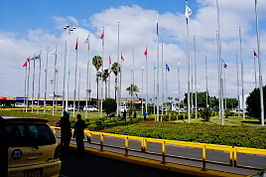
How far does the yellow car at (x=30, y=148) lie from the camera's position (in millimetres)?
4723

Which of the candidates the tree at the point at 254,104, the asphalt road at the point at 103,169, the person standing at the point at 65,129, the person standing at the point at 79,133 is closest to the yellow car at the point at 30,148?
the asphalt road at the point at 103,169

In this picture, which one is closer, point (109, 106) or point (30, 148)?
point (30, 148)

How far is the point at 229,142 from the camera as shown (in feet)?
49.3

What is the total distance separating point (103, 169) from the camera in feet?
27.2

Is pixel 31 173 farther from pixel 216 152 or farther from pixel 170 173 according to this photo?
pixel 216 152

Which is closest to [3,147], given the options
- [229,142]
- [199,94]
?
[229,142]

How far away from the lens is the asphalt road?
25.0ft

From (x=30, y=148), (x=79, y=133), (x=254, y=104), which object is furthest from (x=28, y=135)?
(x=254, y=104)

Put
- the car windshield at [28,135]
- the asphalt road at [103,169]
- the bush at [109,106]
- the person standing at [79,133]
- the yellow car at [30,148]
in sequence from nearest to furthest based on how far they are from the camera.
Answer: the yellow car at [30,148], the car windshield at [28,135], the asphalt road at [103,169], the person standing at [79,133], the bush at [109,106]

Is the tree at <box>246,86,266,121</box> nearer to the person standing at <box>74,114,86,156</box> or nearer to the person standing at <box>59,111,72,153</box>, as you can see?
the person standing at <box>74,114,86,156</box>

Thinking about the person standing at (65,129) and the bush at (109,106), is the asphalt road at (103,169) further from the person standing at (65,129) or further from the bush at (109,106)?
the bush at (109,106)

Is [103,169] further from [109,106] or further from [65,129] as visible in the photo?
[109,106]

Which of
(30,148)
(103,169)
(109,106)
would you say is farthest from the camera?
(109,106)

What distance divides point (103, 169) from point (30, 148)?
3791 mm
